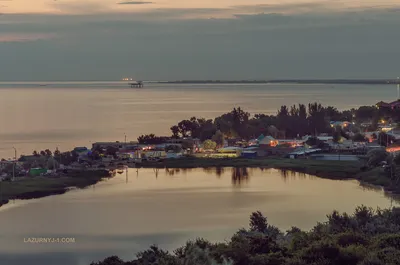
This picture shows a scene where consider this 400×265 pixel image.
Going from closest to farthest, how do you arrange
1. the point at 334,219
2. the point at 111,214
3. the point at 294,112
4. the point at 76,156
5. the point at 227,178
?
1. the point at 334,219
2. the point at 111,214
3. the point at 227,178
4. the point at 76,156
5. the point at 294,112

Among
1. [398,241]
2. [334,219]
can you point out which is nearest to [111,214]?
[334,219]

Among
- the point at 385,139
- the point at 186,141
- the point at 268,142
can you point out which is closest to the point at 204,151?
the point at 186,141

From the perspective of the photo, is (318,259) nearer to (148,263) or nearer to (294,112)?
(148,263)

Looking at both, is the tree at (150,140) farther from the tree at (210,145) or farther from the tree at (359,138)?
the tree at (359,138)

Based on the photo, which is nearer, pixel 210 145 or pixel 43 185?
pixel 43 185

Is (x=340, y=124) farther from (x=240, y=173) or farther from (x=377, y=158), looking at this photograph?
(x=240, y=173)

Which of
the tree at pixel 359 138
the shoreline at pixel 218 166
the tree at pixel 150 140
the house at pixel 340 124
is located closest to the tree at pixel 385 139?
the tree at pixel 359 138
